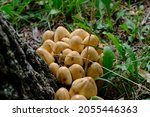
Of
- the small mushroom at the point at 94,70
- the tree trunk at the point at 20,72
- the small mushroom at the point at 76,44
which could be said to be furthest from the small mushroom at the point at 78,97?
the small mushroom at the point at 76,44

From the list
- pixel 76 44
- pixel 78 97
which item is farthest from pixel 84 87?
pixel 76 44

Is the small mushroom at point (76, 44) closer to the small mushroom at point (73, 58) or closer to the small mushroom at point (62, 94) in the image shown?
the small mushroom at point (73, 58)

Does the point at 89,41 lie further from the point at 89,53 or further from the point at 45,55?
the point at 45,55

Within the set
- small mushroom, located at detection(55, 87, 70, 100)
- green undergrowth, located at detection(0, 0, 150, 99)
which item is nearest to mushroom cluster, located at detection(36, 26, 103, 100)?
small mushroom, located at detection(55, 87, 70, 100)

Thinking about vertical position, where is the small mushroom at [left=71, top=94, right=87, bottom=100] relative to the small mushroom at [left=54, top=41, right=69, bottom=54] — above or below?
below

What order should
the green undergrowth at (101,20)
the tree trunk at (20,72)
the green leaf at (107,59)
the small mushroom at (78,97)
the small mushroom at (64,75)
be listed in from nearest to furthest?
the tree trunk at (20,72) → the small mushroom at (78,97) → the small mushroom at (64,75) → the green leaf at (107,59) → the green undergrowth at (101,20)

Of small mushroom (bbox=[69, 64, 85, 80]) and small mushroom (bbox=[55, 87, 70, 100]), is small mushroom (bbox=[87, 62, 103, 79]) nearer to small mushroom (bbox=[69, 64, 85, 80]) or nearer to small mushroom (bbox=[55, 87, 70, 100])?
small mushroom (bbox=[69, 64, 85, 80])

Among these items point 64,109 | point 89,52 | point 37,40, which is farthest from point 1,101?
point 37,40

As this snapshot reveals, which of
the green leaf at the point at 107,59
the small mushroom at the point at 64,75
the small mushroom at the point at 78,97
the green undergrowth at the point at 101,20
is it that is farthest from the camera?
the green undergrowth at the point at 101,20
